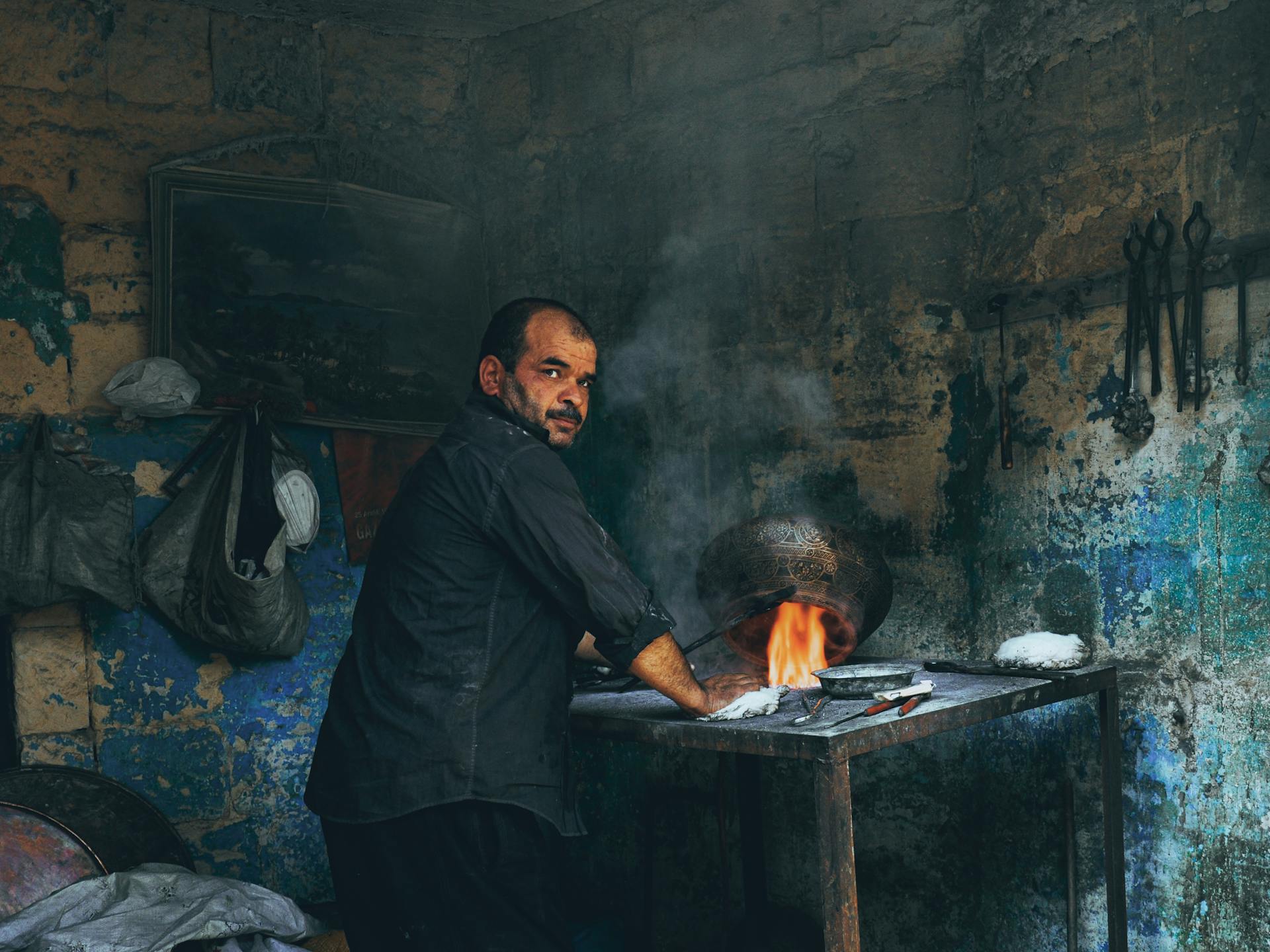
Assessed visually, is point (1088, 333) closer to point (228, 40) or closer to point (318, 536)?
point (318, 536)

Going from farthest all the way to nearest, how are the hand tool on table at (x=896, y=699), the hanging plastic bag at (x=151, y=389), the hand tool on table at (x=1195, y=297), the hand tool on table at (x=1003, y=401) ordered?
1. the hanging plastic bag at (x=151, y=389)
2. the hand tool on table at (x=1003, y=401)
3. the hand tool on table at (x=1195, y=297)
4. the hand tool on table at (x=896, y=699)

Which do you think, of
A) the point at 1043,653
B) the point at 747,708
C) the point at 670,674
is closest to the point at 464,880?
the point at 670,674

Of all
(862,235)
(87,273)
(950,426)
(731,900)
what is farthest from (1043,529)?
(87,273)

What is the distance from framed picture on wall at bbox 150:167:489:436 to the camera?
14.3 feet

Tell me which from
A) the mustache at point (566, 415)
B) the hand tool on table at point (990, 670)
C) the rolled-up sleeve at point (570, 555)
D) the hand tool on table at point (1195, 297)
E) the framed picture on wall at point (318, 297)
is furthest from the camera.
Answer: the framed picture on wall at point (318, 297)

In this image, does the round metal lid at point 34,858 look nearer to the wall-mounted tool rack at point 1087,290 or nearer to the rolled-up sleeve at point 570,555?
the rolled-up sleeve at point 570,555

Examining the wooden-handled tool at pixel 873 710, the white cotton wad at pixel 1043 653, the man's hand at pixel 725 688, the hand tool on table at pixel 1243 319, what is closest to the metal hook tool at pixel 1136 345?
the hand tool on table at pixel 1243 319

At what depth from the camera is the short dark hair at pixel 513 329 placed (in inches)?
118

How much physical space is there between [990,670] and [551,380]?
58.4 inches

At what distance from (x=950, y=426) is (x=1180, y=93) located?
4.01ft

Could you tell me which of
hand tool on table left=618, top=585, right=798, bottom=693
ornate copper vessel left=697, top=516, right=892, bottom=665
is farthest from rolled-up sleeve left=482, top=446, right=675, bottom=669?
ornate copper vessel left=697, top=516, right=892, bottom=665

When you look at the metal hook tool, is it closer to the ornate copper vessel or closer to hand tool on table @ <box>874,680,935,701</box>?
the ornate copper vessel

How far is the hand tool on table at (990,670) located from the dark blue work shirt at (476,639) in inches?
42.1

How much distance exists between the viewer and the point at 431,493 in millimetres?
2695
